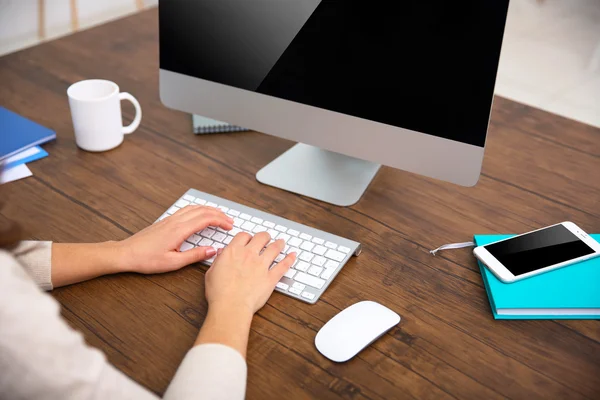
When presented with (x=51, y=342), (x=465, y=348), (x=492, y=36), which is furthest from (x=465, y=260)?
(x=51, y=342)

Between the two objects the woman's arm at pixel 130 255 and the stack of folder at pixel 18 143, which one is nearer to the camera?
the woman's arm at pixel 130 255

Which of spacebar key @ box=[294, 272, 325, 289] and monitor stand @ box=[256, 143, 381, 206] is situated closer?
spacebar key @ box=[294, 272, 325, 289]

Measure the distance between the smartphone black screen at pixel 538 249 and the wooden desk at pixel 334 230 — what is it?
5cm

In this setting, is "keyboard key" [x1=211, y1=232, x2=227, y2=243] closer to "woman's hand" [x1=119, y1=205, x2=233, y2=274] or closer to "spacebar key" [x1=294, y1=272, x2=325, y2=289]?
"woman's hand" [x1=119, y1=205, x2=233, y2=274]

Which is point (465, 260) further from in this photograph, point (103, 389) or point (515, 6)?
point (515, 6)

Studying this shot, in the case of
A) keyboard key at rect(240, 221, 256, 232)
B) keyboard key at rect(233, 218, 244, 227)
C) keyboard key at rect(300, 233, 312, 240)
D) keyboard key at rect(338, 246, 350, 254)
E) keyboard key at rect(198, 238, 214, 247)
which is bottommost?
keyboard key at rect(198, 238, 214, 247)

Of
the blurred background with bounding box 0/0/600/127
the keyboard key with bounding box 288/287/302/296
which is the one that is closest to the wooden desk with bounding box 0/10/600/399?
the keyboard key with bounding box 288/287/302/296

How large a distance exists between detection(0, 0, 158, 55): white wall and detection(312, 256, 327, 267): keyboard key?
2688 mm

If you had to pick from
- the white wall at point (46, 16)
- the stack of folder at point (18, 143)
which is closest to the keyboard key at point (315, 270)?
the stack of folder at point (18, 143)

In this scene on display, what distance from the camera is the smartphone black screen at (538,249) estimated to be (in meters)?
0.94

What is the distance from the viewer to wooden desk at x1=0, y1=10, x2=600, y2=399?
2.65ft

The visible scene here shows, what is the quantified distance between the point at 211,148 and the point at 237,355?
1.93ft

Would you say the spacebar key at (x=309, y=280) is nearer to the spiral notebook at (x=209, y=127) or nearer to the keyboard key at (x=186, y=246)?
the keyboard key at (x=186, y=246)

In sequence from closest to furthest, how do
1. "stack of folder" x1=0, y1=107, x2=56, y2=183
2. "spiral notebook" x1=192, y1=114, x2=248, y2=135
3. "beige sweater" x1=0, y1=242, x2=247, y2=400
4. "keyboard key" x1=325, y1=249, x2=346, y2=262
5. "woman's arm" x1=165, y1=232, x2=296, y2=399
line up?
"beige sweater" x1=0, y1=242, x2=247, y2=400
"woman's arm" x1=165, y1=232, x2=296, y2=399
"keyboard key" x1=325, y1=249, x2=346, y2=262
"stack of folder" x1=0, y1=107, x2=56, y2=183
"spiral notebook" x1=192, y1=114, x2=248, y2=135
